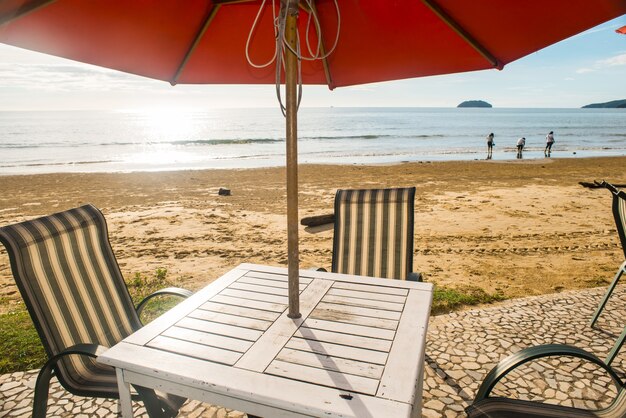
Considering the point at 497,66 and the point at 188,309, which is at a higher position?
the point at 497,66

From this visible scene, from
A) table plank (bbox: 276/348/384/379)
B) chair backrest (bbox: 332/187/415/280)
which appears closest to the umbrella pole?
table plank (bbox: 276/348/384/379)

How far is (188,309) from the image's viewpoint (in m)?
2.05

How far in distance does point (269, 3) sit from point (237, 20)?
292 millimetres

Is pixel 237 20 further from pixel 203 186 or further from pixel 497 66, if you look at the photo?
pixel 203 186

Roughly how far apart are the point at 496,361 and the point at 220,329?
8.15ft

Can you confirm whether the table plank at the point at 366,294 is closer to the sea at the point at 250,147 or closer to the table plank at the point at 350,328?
the table plank at the point at 350,328

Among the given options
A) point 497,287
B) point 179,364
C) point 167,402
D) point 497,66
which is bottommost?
point 497,287

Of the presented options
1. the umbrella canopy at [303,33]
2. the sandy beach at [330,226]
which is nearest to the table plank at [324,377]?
the umbrella canopy at [303,33]

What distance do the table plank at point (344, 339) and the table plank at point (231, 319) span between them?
197mm

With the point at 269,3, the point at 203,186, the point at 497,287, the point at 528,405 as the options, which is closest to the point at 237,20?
the point at 269,3

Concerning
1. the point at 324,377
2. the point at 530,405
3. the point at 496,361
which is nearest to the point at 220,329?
the point at 324,377

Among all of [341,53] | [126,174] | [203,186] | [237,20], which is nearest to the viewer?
[237,20]

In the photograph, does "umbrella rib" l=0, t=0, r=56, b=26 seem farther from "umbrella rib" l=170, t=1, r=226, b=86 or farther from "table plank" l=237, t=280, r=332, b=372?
"table plank" l=237, t=280, r=332, b=372

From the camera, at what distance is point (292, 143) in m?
1.82
